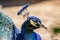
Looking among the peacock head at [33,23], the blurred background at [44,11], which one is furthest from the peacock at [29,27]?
the blurred background at [44,11]

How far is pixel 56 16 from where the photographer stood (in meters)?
2.55

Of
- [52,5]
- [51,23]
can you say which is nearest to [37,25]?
[51,23]

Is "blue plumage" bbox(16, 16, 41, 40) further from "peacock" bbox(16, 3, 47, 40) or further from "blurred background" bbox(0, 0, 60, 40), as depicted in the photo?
"blurred background" bbox(0, 0, 60, 40)

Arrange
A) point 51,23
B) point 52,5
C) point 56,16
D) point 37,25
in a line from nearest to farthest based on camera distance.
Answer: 1. point 37,25
2. point 51,23
3. point 56,16
4. point 52,5

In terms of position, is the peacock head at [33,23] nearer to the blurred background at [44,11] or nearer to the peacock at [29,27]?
the peacock at [29,27]

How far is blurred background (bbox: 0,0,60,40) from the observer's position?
2.22 m

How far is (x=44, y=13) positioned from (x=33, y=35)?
1.63 m

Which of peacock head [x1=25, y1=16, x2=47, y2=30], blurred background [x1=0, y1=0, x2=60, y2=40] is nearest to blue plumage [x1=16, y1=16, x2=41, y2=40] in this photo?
peacock head [x1=25, y1=16, x2=47, y2=30]

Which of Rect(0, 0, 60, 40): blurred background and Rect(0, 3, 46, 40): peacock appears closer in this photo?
Rect(0, 3, 46, 40): peacock

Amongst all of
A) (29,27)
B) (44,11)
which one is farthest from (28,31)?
(44,11)

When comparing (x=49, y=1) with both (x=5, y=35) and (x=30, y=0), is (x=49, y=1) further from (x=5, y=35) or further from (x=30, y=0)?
(x=5, y=35)

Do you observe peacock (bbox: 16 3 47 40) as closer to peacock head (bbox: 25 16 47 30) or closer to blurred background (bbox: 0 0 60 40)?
peacock head (bbox: 25 16 47 30)

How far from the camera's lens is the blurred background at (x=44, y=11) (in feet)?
7.27

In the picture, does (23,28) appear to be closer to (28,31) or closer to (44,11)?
(28,31)
